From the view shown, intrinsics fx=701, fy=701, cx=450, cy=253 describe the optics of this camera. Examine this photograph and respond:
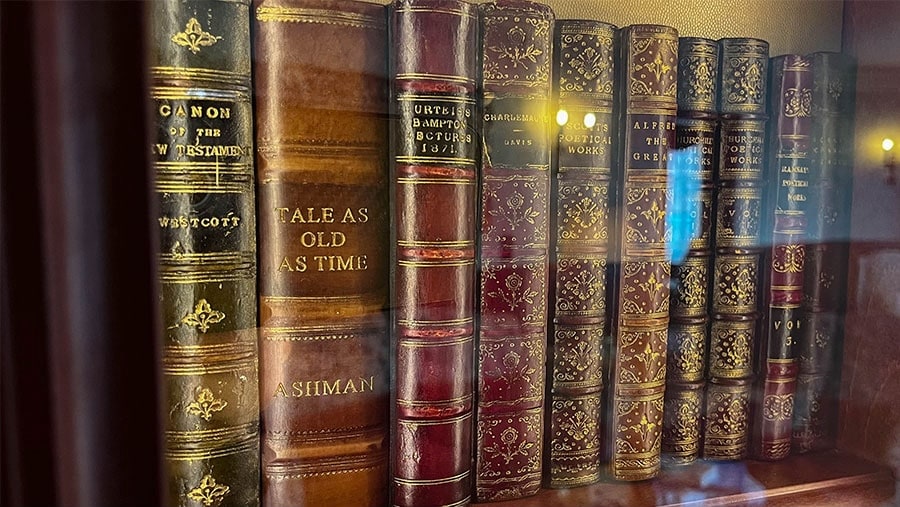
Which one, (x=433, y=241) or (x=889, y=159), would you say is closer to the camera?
(x=433, y=241)

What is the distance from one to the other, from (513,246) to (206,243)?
0.20 metres

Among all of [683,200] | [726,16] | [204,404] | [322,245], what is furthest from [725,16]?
[204,404]

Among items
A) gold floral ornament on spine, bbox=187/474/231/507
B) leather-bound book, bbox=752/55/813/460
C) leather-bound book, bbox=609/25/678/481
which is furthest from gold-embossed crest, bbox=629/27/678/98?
gold floral ornament on spine, bbox=187/474/231/507

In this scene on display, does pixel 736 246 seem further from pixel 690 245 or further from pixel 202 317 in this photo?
pixel 202 317

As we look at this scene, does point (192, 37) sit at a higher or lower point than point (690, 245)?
higher

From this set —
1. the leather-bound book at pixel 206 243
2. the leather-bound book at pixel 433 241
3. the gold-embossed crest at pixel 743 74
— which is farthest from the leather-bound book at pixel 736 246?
the leather-bound book at pixel 206 243

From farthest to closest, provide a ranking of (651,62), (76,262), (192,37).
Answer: (651,62)
(192,37)
(76,262)

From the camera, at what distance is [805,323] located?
588 millimetres

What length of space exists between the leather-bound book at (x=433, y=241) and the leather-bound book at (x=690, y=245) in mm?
170

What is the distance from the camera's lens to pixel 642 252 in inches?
20.5

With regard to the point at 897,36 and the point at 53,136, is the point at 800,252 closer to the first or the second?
the point at 897,36

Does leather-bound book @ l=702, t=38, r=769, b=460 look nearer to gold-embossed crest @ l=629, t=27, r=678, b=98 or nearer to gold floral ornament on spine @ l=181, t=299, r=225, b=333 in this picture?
gold-embossed crest @ l=629, t=27, r=678, b=98

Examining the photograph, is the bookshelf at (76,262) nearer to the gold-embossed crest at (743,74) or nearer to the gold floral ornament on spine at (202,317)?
the gold floral ornament on spine at (202,317)

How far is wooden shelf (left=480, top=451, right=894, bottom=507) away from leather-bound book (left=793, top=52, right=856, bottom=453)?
3cm
